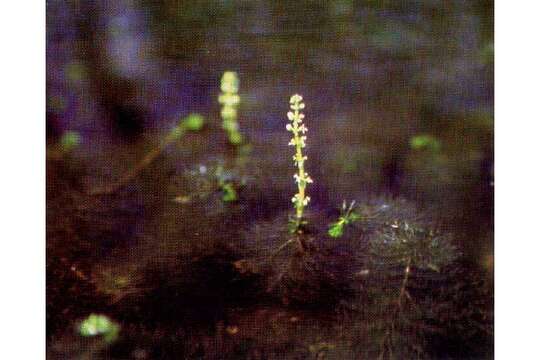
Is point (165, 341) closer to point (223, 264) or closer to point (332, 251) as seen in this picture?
point (223, 264)

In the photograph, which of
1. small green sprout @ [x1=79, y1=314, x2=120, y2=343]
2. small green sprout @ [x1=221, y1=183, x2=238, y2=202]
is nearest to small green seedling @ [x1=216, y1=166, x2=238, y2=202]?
small green sprout @ [x1=221, y1=183, x2=238, y2=202]

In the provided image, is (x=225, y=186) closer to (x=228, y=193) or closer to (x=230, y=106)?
(x=228, y=193)

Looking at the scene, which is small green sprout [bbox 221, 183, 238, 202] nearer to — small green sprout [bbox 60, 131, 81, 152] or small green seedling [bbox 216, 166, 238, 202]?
small green seedling [bbox 216, 166, 238, 202]

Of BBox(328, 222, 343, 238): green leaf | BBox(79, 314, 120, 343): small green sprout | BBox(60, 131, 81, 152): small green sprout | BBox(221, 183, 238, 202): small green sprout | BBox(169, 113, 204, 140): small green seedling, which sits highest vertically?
BBox(169, 113, 204, 140): small green seedling

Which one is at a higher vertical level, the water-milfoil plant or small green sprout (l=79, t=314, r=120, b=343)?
the water-milfoil plant

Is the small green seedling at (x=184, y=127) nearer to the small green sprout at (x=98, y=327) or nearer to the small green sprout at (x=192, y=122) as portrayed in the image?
the small green sprout at (x=192, y=122)
